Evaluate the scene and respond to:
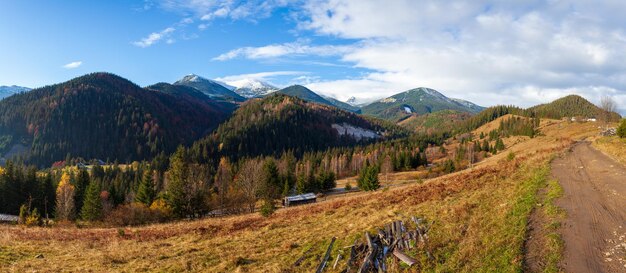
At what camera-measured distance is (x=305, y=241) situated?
72.2 feet

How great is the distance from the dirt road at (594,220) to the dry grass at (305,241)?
71.7 inches

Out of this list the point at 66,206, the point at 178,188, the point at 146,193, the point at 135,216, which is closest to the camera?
the point at 135,216

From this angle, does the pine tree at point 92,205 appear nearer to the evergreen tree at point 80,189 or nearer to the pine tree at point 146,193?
the pine tree at point 146,193

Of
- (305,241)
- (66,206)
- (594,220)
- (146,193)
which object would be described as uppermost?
(594,220)

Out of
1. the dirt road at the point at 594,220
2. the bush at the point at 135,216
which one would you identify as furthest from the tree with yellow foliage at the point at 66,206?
the dirt road at the point at 594,220

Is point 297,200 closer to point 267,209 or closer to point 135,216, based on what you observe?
point 135,216

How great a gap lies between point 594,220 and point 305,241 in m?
15.8

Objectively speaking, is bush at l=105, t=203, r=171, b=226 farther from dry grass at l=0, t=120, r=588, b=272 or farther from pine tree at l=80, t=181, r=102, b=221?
pine tree at l=80, t=181, r=102, b=221

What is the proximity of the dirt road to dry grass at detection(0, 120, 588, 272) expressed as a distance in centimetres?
182

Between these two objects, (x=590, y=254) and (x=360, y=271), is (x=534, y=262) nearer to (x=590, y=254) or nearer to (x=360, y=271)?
(x=590, y=254)

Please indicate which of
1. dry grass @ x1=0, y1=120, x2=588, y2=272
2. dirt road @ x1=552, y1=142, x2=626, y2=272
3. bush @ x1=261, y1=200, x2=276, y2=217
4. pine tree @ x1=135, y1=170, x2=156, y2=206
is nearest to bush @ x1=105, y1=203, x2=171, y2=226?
pine tree @ x1=135, y1=170, x2=156, y2=206

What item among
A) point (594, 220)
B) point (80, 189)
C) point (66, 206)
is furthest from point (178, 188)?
point (594, 220)

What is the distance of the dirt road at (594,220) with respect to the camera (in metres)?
12.8

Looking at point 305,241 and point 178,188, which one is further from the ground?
point 305,241
